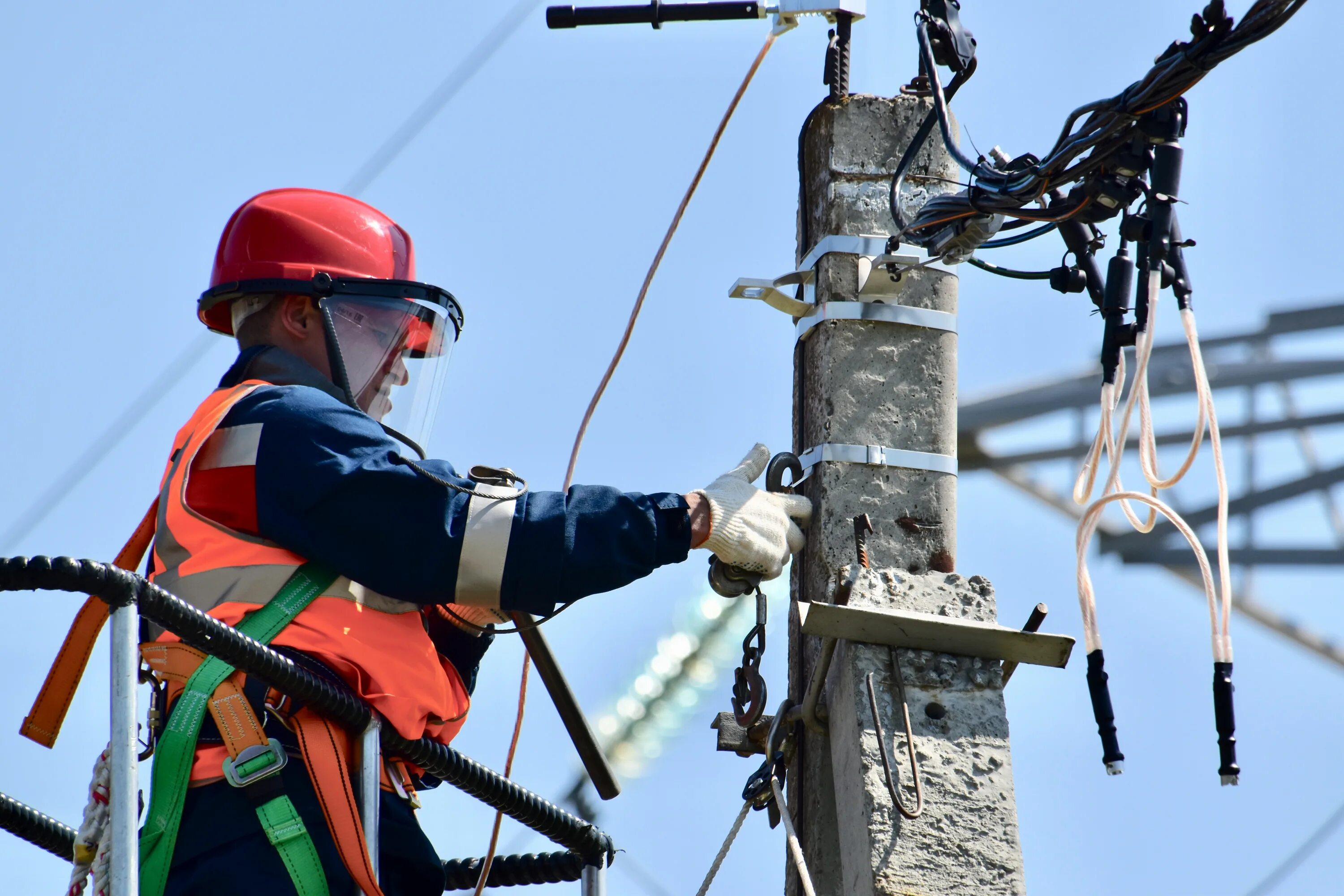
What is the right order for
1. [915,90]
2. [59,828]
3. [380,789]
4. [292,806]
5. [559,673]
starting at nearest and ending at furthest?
[292,806] < [380,789] < [59,828] < [559,673] < [915,90]

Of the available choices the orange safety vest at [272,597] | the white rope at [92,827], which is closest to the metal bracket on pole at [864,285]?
the orange safety vest at [272,597]

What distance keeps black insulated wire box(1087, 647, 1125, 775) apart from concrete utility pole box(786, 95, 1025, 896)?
40cm

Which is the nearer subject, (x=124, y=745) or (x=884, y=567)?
(x=124, y=745)

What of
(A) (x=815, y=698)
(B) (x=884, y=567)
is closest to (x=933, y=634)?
(B) (x=884, y=567)

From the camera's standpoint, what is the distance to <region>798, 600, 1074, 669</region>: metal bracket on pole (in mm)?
4305

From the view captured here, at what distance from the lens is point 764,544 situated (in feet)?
13.8

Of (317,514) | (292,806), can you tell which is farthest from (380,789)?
(317,514)

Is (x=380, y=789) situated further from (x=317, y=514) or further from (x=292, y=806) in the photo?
(x=317, y=514)

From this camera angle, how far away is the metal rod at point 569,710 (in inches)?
166

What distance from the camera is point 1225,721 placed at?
3.74 meters

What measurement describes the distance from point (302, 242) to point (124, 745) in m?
1.98

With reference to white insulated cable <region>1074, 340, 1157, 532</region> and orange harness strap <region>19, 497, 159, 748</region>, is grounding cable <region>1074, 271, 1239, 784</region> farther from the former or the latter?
orange harness strap <region>19, 497, 159, 748</region>

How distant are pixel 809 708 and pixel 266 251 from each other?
191cm

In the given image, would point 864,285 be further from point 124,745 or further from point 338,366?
point 124,745
